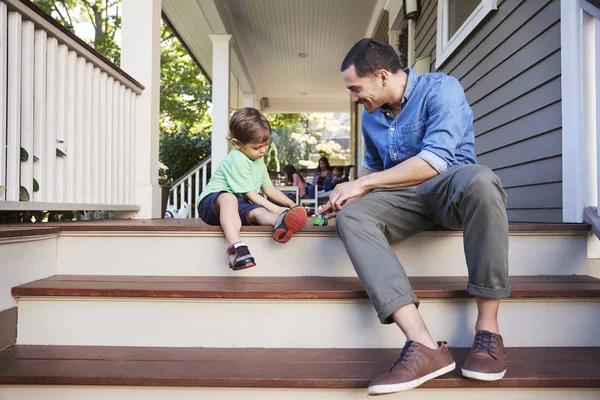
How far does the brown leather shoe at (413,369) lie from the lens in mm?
1172

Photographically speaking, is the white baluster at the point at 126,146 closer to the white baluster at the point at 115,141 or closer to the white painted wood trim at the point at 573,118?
the white baluster at the point at 115,141

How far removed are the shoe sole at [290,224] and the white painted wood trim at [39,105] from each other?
41.8 inches

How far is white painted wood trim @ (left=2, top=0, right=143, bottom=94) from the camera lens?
1.75 m

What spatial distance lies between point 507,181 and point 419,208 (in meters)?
1.25

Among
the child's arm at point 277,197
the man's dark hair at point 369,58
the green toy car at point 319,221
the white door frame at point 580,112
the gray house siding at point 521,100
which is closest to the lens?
the man's dark hair at point 369,58

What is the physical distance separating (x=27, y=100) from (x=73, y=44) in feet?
1.44

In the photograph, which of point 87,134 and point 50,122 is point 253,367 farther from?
point 87,134

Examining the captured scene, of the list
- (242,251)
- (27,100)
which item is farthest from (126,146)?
(242,251)

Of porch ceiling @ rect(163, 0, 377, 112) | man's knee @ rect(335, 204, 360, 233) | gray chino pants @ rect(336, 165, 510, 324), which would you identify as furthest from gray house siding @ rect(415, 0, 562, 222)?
porch ceiling @ rect(163, 0, 377, 112)

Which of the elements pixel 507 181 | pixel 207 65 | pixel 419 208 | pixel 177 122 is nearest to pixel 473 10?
pixel 507 181

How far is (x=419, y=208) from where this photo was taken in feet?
5.19

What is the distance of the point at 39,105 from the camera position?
191cm

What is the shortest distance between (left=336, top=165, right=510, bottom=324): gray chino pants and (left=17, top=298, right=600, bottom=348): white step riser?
200 mm

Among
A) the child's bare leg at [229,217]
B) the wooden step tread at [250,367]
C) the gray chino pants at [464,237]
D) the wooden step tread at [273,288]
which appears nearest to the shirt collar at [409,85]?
the gray chino pants at [464,237]
